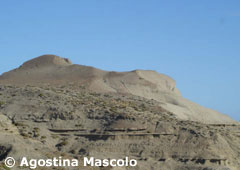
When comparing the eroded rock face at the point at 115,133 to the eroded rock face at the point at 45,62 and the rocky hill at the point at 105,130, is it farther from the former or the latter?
the eroded rock face at the point at 45,62

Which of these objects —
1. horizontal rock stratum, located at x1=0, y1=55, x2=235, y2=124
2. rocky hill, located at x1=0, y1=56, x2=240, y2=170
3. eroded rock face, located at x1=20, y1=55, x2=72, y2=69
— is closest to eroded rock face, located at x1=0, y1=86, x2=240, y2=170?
rocky hill, located at x1=0, y1=56, x2=240, y2=170

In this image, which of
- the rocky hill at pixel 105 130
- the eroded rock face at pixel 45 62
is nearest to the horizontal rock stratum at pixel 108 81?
the eroded rock face at pixel 45 62

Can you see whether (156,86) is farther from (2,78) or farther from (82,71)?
(2,78)

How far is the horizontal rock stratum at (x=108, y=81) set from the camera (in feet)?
260

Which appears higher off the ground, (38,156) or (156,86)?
(156,86)

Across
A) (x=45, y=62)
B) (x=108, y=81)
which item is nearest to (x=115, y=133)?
(x=108, y=81)

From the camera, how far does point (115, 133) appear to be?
56.1 meters

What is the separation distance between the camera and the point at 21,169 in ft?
121

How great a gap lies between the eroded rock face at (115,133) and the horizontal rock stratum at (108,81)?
12098 millimetres

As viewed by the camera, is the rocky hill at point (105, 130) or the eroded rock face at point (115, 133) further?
the eroded rock face at point (115, 133)

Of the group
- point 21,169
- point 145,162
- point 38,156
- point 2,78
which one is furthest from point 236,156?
point 2,78

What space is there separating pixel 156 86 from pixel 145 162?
3684 centimetres

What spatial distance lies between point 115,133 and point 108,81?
93.0 feet

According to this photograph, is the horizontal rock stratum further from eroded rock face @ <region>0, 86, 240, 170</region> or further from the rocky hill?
eroded rock face @ <region>0, 86, 240, 170</region>
